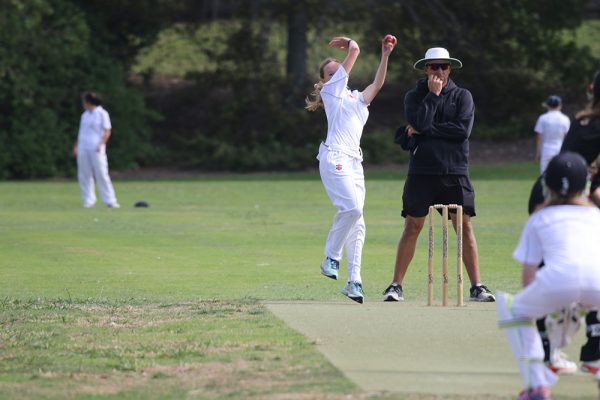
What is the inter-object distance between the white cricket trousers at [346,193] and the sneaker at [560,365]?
10.7 ft

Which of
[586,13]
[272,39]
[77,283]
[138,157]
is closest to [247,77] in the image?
[272,39]

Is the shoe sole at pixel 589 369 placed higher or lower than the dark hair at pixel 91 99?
lower

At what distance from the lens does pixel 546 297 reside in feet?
20.2

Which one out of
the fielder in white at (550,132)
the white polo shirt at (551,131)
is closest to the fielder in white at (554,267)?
the fielder in white at (550,132)

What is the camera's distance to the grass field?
7.15 metres

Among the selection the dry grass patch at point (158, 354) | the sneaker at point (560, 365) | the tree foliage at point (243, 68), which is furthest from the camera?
the tree foliage at point (243, 68)

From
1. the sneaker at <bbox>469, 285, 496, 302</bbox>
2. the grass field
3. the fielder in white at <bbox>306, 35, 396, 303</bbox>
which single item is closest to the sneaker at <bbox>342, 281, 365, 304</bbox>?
the fielder in white at <bbox>306, 35, 396, 303</bbox>

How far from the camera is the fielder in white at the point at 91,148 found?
2358 centimetres

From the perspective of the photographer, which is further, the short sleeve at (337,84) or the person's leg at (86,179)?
the person's leg at (86,179)

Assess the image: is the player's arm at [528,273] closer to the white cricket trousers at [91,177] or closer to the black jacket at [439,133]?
the black jacket at [439,133]

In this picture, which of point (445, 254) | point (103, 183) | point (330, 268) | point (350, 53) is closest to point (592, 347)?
point (445, 254)

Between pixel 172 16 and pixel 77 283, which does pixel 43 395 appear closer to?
pixel 77 283

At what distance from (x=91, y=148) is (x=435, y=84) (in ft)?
48.0

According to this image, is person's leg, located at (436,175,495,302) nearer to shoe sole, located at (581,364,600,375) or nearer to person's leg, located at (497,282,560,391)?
shoe sole, located at (581,364,600,375)
